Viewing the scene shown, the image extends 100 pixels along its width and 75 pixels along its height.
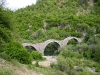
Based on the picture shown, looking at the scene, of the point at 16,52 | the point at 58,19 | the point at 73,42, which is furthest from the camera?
the point at 58,19

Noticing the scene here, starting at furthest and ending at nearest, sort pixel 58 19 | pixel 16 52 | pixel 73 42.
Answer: pixel 58 19
pixel 73 42
pixel 16 52

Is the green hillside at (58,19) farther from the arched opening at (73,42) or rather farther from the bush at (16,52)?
the bush at (16,52)

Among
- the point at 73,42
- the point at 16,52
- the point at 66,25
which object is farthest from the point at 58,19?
the point at 16,52

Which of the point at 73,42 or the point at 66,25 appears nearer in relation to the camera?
the point at 73,42

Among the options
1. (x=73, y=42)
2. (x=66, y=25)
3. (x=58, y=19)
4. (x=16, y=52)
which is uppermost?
(x=58, y=19)

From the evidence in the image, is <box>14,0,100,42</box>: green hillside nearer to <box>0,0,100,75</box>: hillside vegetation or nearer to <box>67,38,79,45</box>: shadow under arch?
<box>0,0,100,75</box>: hillside vegetation

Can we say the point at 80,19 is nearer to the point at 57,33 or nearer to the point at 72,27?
the point at 72,27

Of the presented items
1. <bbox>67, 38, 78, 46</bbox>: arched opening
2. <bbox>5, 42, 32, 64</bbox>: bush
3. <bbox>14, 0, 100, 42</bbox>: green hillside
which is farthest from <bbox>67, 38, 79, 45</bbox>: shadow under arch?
<bbox>5, 42, 32, 64</bbox>: bush

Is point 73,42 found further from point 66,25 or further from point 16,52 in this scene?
point 16,52

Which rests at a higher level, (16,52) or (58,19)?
(58,19)

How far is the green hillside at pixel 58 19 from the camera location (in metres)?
60.4

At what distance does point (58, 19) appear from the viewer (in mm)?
67062

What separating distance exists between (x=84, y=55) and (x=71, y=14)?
3030 cm

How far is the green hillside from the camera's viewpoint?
198 feet
